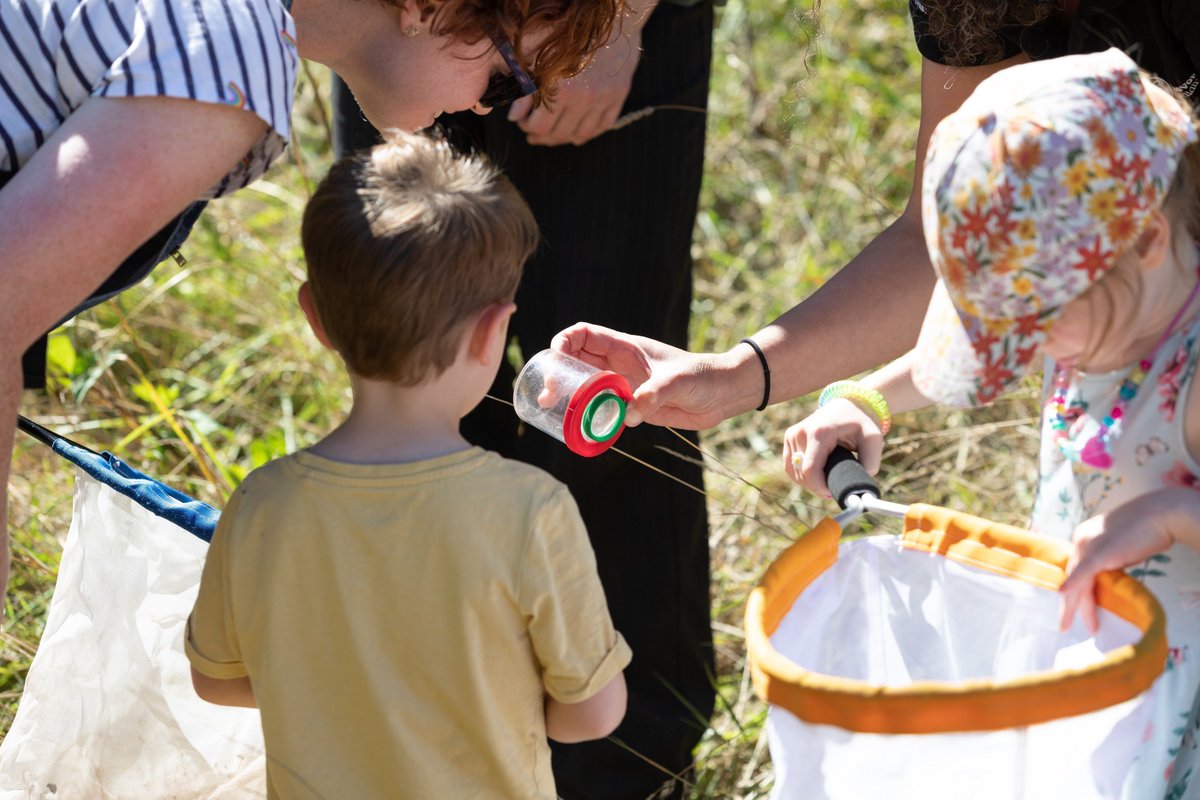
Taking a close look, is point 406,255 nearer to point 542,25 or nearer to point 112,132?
point 112,132

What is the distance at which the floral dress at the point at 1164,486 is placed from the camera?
1.22 m

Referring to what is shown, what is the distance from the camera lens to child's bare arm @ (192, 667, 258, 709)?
1.47 meters

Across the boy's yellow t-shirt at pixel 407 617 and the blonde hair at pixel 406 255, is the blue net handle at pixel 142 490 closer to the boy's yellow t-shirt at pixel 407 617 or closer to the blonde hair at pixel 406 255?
the boy's yellow t-shirt at pixel 407 617

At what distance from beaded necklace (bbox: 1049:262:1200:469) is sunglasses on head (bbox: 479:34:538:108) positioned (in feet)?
2.58

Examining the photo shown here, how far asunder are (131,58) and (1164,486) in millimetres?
1007

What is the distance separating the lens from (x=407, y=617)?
4.27 feet

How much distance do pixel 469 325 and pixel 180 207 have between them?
0.95 ft

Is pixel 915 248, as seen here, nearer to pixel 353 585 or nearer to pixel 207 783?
pixel 353 585

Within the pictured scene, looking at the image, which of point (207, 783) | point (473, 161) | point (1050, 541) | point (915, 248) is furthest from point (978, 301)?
point (207, 783)

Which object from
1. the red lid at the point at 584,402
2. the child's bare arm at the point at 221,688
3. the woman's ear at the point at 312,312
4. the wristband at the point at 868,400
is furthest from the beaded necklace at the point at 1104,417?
the child's bare arm at the point at 221,688

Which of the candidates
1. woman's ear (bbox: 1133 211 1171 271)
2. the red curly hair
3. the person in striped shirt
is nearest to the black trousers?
the red curly hair

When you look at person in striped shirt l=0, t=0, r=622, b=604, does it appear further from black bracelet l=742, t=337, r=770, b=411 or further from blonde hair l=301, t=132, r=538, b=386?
black bracelet l=742, t=337, r=770, b=411

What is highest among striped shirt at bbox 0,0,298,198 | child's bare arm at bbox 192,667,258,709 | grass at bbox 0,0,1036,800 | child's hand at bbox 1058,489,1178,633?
striped shirt at bbox 0,0,298,198

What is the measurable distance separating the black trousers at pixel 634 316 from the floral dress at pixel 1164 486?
112 centimetres
